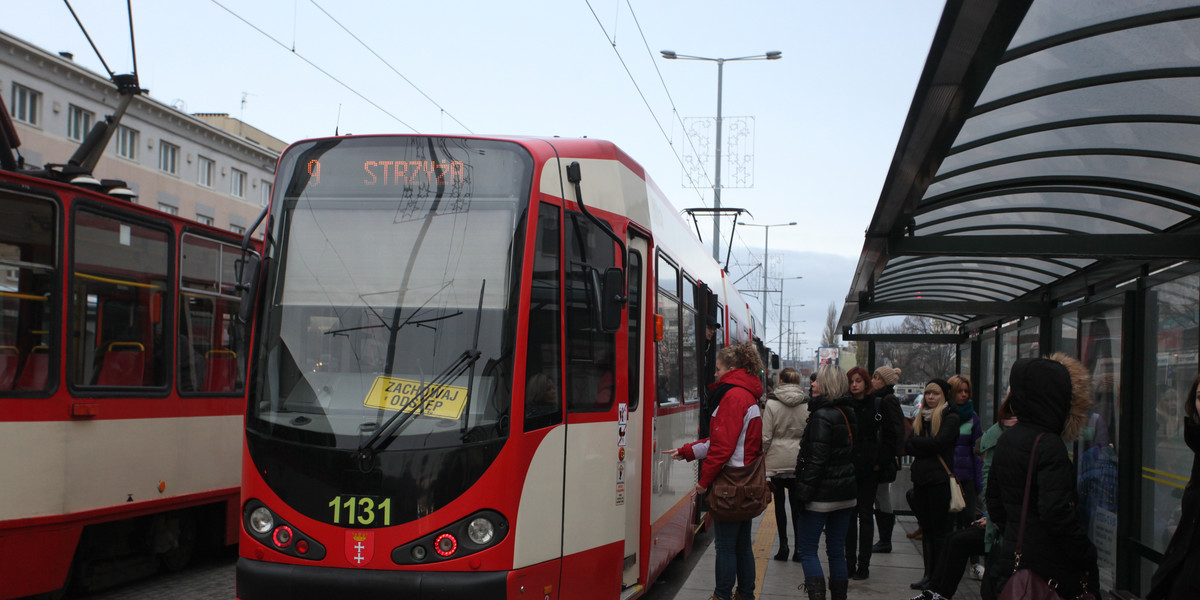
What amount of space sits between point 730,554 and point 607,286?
7.60ft

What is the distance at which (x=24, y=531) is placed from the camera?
6.64 metres

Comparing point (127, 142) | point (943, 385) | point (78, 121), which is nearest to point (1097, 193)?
point (943, 385)

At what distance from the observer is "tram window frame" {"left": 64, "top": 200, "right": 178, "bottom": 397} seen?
7.11 meters

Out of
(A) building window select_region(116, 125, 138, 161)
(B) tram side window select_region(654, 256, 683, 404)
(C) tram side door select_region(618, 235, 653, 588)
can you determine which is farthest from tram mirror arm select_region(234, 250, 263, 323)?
(A) building window select_region(116, 125, 138, 161)

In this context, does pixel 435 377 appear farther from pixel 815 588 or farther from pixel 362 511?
pixel 815 588

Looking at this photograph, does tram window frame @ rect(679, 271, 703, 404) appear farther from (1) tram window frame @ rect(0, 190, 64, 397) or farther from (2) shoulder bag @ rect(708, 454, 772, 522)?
(1) tram window frame @ rect(0, 190, 64, 397)

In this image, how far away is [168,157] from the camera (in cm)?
4344

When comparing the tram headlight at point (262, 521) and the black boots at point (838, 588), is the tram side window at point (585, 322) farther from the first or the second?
the black boots at point (838, 588)

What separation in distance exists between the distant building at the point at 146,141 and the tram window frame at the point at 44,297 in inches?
1030

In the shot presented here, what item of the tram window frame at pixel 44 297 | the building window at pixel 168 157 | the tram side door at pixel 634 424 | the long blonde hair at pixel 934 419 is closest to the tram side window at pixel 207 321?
the tram window frame at pixel 44 297

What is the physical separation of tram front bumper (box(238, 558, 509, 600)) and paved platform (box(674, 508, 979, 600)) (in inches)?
113

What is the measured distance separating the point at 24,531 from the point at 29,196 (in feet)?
6.96

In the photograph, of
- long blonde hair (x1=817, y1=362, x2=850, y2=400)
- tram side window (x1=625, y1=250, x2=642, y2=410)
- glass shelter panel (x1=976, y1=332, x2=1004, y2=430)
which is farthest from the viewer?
glass shelter panel (x1=976, y1=332, x2=1004, y2=430)

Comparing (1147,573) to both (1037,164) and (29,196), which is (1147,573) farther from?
(29,196)
